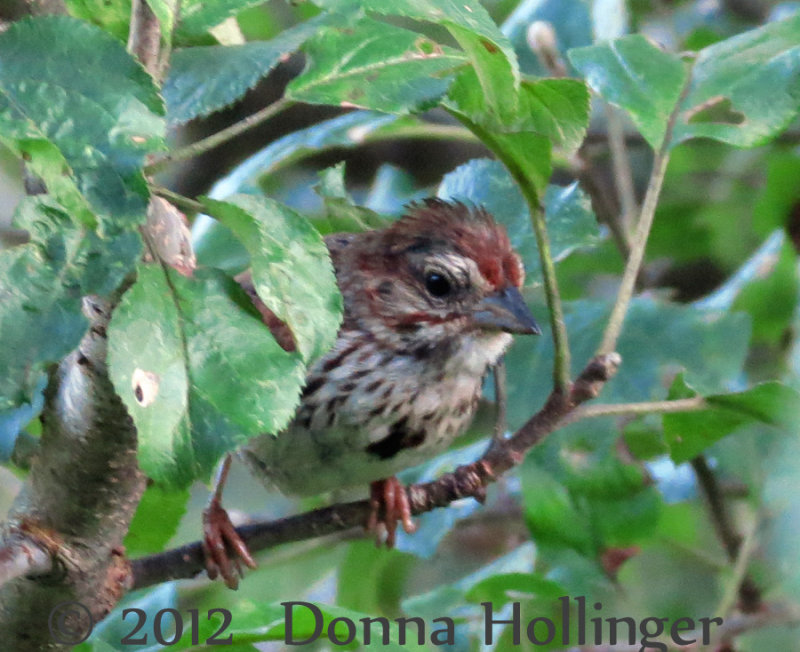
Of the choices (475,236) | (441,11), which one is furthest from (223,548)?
(441,11)

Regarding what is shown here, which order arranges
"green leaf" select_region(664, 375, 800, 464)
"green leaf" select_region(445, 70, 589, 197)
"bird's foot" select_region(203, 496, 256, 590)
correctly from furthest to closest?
1. "bird's foot" select_region(203, 496, 256, 590)
2. "green leaf" select_region(664, 375, 800, 464)
3. "green leaf" select_region(445, 70, 589, 197)

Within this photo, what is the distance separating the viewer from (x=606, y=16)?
2.40 meters

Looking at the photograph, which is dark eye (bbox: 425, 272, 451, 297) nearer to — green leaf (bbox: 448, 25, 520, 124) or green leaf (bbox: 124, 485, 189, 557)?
green leaf (bbox: 124, 485, 189, 557)

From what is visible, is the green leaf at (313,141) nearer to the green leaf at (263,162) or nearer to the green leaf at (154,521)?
the green leaf at (263,162)

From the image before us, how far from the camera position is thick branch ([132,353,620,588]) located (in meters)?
1.35

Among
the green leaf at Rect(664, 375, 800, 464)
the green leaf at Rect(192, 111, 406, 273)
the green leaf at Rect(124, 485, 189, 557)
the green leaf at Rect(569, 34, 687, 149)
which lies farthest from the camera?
the green leaf at Rect(192, 111, 406, 273)

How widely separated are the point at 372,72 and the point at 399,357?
0.96 metres

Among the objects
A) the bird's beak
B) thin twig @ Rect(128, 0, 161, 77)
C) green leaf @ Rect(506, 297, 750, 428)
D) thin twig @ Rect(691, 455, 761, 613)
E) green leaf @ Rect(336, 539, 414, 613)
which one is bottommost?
green leaf @ Rect(336, 539, 414, 613)

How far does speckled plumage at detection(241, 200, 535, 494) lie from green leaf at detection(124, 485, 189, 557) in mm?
205

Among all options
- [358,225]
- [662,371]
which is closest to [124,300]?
[358,225]

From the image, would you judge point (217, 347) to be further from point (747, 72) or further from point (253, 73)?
point (747, 72)

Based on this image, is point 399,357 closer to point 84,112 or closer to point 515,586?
point 515,586

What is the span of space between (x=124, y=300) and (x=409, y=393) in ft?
3.40

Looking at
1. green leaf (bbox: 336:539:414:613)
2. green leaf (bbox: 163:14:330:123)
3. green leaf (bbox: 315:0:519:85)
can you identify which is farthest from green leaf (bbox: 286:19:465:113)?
green leaf (bbox: 336:539:414:613)
